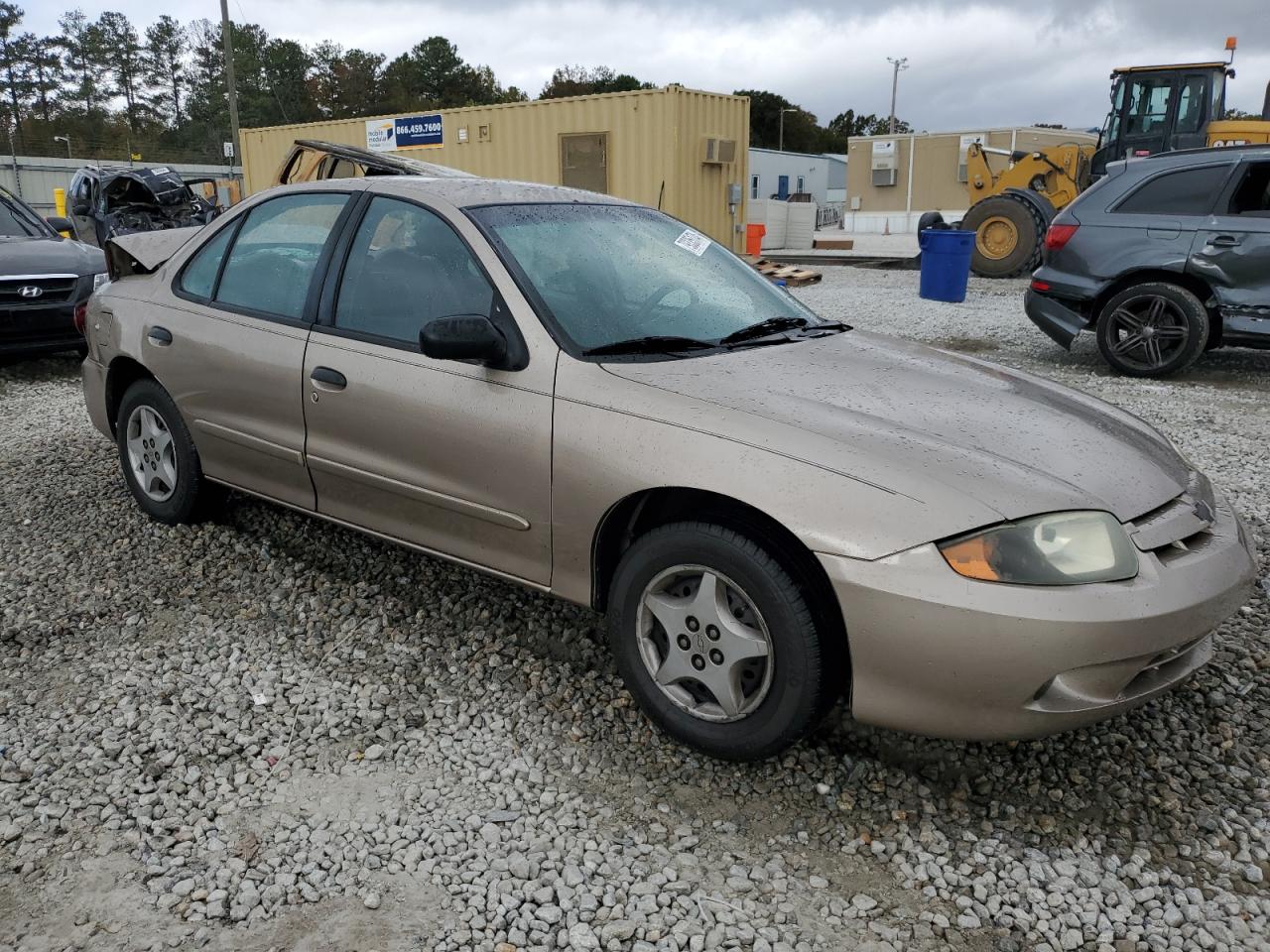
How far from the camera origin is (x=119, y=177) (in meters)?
15.9

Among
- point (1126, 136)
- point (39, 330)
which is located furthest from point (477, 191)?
point (1126, 136)

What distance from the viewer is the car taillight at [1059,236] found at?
27.1 feet

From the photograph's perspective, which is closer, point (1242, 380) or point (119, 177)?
point (1242, 380)

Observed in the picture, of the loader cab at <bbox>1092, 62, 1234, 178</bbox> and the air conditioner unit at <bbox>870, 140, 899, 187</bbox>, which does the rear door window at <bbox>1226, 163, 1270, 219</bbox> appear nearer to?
the loader cab at <bbox>1092, 62, 1234, 178</bbox>

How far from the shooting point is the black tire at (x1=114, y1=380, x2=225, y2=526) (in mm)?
4191

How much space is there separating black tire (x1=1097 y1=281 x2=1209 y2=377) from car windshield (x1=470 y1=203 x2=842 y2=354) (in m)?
5.42

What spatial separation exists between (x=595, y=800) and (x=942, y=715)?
92 centimetres

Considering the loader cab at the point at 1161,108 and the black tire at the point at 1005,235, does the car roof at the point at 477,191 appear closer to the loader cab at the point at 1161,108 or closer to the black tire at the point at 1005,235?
the black tire at the point at 1005,235

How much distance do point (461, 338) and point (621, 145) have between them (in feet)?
51.0

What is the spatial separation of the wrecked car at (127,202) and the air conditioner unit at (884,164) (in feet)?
86.9

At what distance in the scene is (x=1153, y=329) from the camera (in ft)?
26.4

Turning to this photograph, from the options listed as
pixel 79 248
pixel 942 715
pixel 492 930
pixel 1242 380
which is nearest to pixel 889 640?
pixel 942 715

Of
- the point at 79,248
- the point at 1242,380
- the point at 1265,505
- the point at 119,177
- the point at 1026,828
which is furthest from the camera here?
the point at 119,177

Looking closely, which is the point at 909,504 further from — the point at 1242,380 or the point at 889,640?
the point at 1242,380
